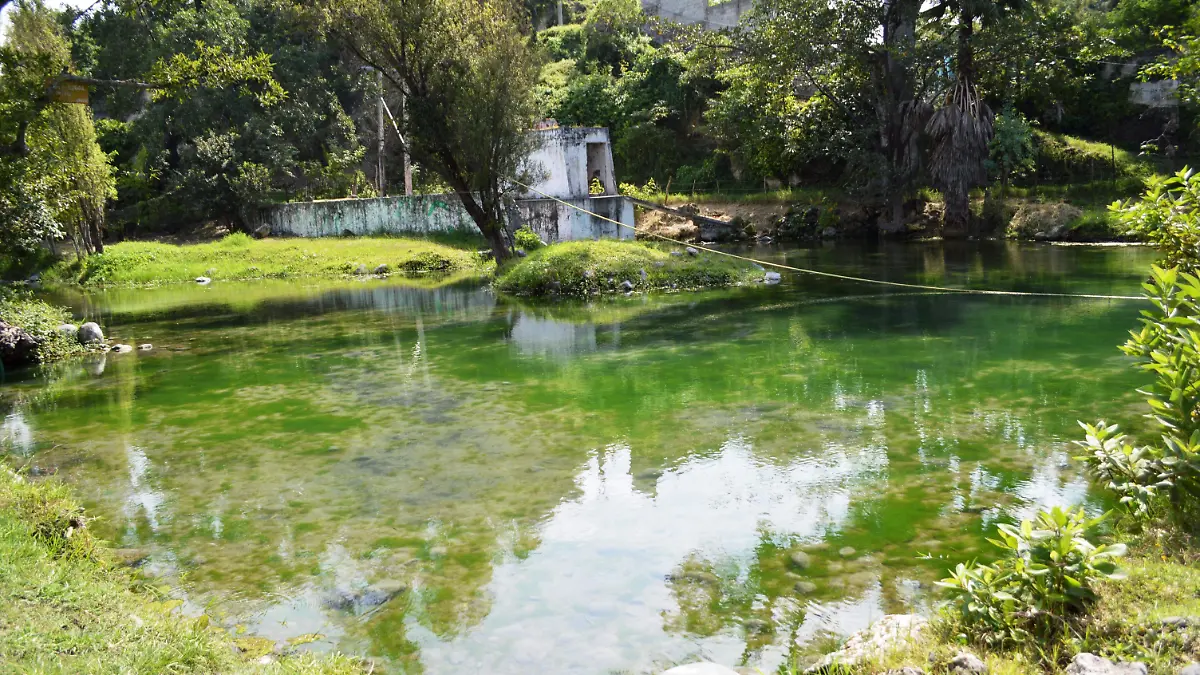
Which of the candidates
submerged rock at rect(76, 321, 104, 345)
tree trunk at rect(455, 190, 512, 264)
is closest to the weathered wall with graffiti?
tree trunk at rect(455, 190, 512, 264)

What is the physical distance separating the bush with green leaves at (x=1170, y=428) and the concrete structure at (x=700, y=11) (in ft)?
133

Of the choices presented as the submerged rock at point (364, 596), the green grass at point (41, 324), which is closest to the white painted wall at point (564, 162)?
the green grass at point (41, 324)

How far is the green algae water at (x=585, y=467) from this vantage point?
14.5ft

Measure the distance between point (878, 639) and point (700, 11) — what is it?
44.9m

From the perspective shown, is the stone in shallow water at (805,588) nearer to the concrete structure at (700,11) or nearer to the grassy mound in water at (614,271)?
the grassy mound in water at (614,271)

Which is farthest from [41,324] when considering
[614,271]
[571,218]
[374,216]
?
[374,216]

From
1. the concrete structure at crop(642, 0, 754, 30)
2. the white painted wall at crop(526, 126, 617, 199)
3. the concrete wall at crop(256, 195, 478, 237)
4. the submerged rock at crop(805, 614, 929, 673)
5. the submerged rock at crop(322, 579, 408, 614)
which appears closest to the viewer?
the submerged rock at crop(805, 614, 929, 673)

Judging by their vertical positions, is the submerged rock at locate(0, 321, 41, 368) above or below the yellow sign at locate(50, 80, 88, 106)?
below

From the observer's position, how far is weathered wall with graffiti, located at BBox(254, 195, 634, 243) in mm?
25828

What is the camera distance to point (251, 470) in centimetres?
703

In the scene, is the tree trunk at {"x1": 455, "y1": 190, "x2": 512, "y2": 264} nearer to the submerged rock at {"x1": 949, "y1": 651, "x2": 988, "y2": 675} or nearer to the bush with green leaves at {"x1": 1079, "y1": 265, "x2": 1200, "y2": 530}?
the bush with green leaves at {"x1": 1079, "y1": 265, "x2": 1200, "y2": 530}

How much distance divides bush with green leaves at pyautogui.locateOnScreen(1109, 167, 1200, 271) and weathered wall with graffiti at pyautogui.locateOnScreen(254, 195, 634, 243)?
2053 centimetres

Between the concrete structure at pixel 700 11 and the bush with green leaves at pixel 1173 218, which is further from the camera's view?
the concrete structure at pixel 700 11

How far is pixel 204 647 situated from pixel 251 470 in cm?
354
